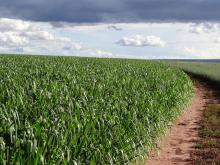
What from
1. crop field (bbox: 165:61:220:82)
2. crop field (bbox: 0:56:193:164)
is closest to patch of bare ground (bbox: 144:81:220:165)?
crop field (bbox: 0:56:193:164)

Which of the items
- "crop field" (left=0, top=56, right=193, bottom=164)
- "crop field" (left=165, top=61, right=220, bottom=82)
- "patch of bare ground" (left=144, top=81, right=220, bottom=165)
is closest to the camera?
"crop field" (left=0, top=56, right=193, bottom=164)

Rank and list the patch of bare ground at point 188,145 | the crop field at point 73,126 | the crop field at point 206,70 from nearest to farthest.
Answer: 1. the crop field at point 73,126
2. the patch of bare ground at point 188,145
3. the crop field at point 206,70

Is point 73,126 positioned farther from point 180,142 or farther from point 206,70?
point 206,70

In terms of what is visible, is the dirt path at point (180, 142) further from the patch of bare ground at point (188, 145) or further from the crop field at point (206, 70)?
the crop field at point (206, 70)

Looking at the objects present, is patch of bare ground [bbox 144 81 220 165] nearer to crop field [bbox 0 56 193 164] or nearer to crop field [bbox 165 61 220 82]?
crop field [bbox 0 56 193 164]

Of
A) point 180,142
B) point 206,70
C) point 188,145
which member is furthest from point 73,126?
point 206,70

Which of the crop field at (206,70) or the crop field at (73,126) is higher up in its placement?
the crop field at (73,126)

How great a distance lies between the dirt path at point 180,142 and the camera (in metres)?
13.5

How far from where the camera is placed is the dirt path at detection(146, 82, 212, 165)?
44.3 ft

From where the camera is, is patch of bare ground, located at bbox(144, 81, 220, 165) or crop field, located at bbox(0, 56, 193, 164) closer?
crop field, located at bbox(0, 56, 193, 164)

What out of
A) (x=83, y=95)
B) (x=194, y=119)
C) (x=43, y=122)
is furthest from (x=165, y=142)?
(x=43, y=122)

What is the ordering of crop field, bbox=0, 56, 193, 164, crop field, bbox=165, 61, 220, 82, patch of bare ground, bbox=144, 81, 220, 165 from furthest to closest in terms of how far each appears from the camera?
1. crop field, bbox=165, 61, 220, 82
2. patch of bare ground, bbox=144, 81, 220, 165
3. crop field, bbox=0, 56, 193, 164

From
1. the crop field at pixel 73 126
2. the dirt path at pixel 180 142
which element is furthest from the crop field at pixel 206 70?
the crop field at pixel 73 126

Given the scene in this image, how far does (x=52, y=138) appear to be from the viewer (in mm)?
8117
